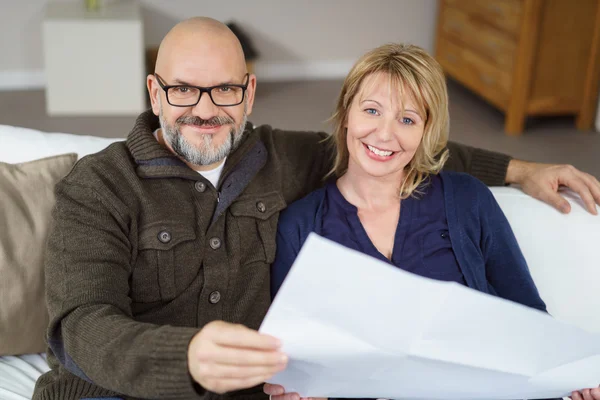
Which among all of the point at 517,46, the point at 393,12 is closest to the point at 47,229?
the point at 517,46

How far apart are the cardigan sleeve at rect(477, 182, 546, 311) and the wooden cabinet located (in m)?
2.73

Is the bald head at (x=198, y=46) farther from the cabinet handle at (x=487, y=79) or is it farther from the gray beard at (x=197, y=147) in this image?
the cabinet handle at (x=487, y=79)

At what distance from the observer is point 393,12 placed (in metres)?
5.44

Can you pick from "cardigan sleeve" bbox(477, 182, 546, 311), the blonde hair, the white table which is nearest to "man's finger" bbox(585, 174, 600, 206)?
"cardigan sleeve" bbox(477, 182, 546, 311)

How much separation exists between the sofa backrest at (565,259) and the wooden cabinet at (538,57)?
2.57 metres

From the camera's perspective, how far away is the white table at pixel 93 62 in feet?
14.4

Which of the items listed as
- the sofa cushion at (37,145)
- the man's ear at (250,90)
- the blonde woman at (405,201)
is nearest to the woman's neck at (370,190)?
the blonde woman at (405,201)

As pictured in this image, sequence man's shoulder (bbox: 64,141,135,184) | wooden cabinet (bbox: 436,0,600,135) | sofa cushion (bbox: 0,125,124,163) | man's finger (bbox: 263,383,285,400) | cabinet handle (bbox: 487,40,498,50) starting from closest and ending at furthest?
man's finger (bbox: 263,383,285,400) → man's shoulder (bbox: 64,141,135,184) → sofa cushion (bbox: 0,125,124,163) → wooden cabinet (bbox: 436,0,600,135) → cabinet handle (bbox: 487,40,498,50)

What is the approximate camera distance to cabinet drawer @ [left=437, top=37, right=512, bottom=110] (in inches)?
174

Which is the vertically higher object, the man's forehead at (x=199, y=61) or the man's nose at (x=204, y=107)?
the man's forehead at (x=199, y=61)

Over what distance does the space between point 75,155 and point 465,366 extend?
102cm

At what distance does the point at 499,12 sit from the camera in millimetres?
4406

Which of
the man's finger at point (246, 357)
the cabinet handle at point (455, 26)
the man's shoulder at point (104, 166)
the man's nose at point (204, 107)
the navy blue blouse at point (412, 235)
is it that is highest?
the man's nose at point (204, 107)

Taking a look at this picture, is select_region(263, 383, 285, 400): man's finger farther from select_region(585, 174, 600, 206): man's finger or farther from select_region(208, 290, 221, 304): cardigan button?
select_region(585, 174, 600, 206): man's finger
